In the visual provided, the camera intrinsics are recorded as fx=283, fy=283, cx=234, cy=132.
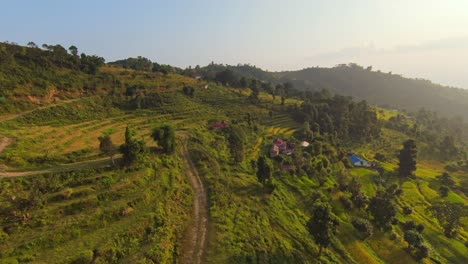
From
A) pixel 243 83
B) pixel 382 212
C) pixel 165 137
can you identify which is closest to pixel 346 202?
pixel 382 212

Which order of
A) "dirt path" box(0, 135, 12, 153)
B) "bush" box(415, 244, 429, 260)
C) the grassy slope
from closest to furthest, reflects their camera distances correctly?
the grassy slope
"dirt path" box(0, 135, 12, 153)
"bush" box(415, 244, 429, 260)

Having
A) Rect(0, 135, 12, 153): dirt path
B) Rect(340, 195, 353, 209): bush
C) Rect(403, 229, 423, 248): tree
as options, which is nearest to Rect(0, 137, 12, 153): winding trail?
Rect(0, 135, 12, 153): dirt path

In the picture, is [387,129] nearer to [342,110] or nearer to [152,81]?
[342,110]

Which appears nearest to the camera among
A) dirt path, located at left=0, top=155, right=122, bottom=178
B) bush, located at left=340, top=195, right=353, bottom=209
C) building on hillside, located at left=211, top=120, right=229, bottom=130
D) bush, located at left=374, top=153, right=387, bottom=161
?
dirt path, located at left=0, top=155, right=122, bottom=178

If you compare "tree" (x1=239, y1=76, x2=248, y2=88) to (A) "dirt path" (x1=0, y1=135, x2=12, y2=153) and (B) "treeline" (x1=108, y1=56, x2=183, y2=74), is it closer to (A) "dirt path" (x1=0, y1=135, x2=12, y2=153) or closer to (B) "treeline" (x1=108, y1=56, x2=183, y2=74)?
(B) "treeline" (x1=108, y1=56, x2=183, y2=74)

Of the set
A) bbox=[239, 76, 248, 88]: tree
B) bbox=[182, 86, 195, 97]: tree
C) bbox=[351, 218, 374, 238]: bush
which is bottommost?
bbox=[351, 218, 374, 238]: bush

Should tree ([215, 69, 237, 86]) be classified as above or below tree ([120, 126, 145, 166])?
above

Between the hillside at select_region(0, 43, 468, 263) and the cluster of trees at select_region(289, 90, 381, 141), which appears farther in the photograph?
the cluster of trees at select_region(289, 90, 381, 141)

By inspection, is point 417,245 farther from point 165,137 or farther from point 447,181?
point 447,181
